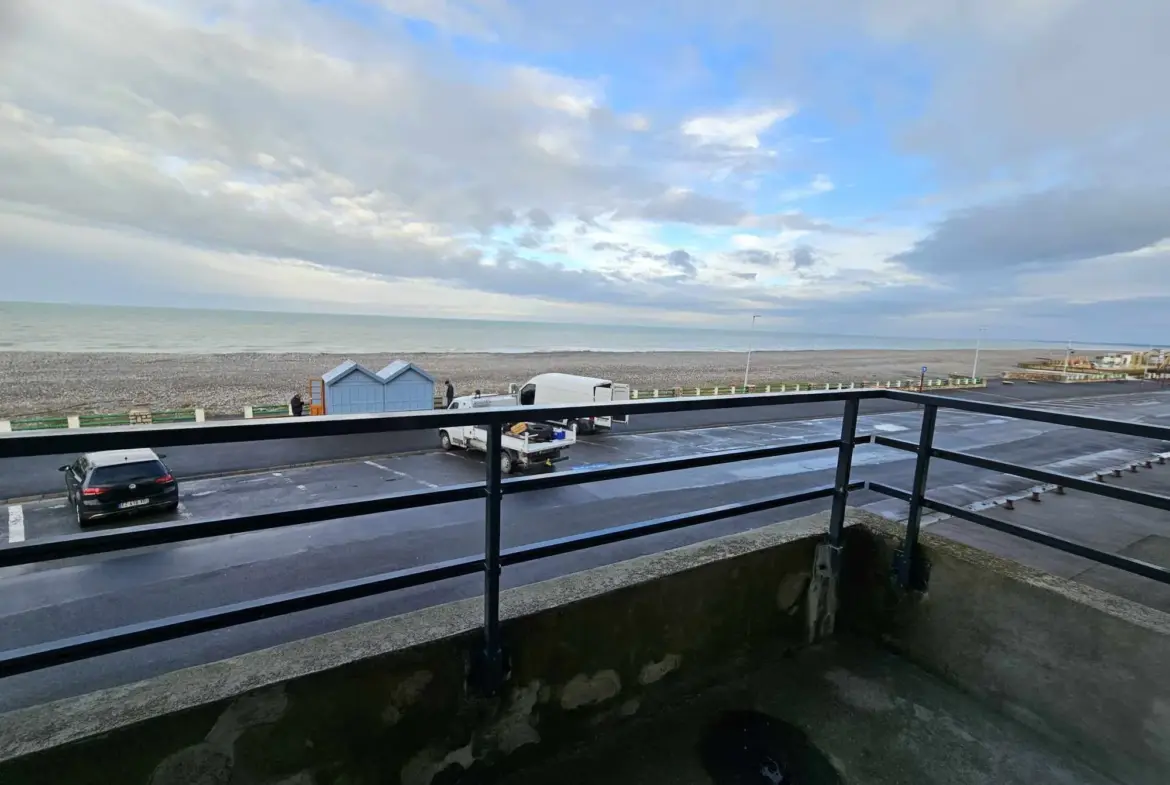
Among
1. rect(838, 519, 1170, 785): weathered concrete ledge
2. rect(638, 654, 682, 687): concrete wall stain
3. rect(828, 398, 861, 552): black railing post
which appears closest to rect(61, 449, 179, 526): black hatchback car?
rect(638, 654, 682, 687): concrete wall stain

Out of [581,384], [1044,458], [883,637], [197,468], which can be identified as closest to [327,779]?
[883,637]

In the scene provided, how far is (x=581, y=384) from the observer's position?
20734mm

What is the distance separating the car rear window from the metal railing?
10137mm

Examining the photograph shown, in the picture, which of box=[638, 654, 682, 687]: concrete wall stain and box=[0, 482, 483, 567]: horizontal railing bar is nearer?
box=[0, 482, 483, 567]: horizontal railing bar

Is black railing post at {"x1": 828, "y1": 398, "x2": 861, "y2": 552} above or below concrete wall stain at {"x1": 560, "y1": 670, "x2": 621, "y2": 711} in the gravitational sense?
above

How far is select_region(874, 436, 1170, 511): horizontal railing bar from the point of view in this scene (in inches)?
84.4

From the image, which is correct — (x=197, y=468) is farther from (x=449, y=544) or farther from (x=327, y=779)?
(x=327, y=779)

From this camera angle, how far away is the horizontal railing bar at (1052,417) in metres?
2.15

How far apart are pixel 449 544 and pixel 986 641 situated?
286 inches

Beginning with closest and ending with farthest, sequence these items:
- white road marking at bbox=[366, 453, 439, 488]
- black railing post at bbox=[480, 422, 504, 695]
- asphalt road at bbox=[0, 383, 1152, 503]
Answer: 1. black railing post at bbox=[480, 422, 504, 695]
2. asphalt road at bbox=[0, 383, 1152, 503]
3. white road marking at bbox=[366, 453, 439, 488]

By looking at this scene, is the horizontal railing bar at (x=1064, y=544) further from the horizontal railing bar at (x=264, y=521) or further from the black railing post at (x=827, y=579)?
the horizontal railing bar at (x=264, y=521)

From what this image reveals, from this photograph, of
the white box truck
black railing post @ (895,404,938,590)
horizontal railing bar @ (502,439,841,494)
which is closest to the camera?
horizontal railing bar @ (502,439,841,494)

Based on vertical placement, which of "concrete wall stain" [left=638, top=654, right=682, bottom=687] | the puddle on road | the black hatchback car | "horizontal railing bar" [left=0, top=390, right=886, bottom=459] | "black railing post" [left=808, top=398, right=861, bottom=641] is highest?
"horizontal railing bar" [left=0, top=390, right=886, bottom=459]

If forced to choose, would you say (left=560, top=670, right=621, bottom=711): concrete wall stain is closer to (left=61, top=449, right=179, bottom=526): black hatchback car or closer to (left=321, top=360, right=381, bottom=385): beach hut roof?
(left=61, top=449, right=179, bottom=526): black hatchback car
